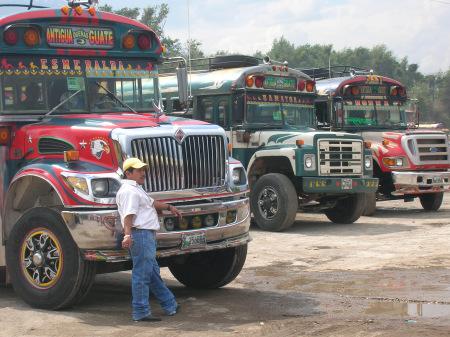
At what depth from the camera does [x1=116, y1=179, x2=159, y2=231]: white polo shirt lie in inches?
293

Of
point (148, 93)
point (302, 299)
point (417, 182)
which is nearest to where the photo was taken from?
point (302, 299)

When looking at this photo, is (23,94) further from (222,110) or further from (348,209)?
(348,209)

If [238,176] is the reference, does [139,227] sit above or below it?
below

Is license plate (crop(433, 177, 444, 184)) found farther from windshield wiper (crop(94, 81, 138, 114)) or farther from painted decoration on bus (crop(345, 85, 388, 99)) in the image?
windshield wiper (crop(94, 81, 138, 114))

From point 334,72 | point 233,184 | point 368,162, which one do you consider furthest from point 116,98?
point 334,72

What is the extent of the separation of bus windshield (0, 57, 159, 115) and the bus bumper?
522 centimetres

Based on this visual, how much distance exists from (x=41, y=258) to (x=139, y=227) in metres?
1.14

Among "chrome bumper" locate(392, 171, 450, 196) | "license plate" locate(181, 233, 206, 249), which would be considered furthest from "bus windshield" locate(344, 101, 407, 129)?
"license plate" locate(181, 233, 206, 249)

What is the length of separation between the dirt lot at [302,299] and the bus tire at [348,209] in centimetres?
227

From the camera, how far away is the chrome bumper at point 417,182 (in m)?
16.6

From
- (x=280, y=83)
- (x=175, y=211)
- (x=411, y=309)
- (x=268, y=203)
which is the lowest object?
(x=411, y=309)

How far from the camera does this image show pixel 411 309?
26.2ft

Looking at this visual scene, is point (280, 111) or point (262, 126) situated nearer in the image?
point (262, 126)

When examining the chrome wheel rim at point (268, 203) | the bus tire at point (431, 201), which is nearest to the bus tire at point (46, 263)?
the chrome wheel rim at point (268, 203)
